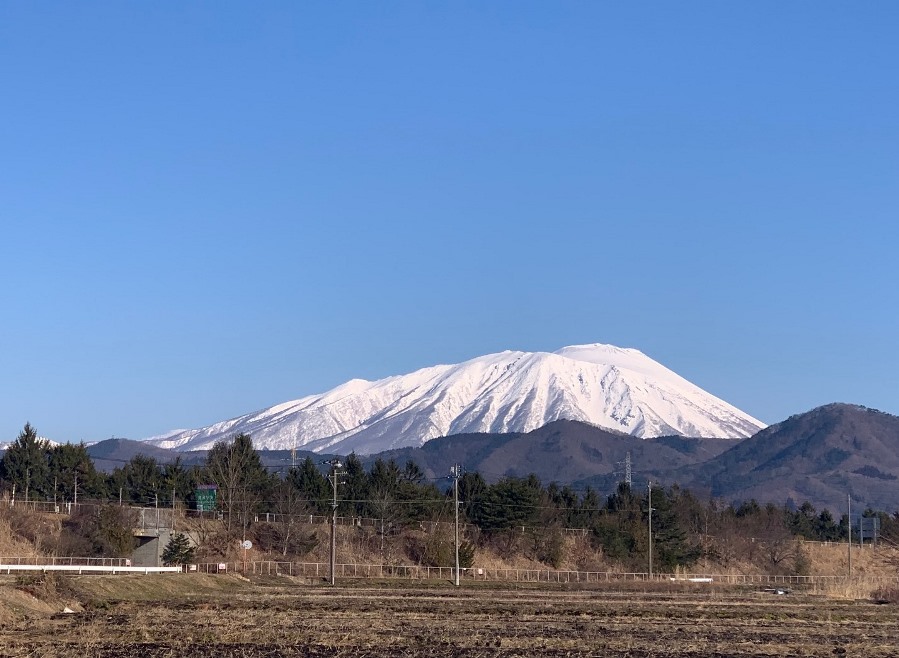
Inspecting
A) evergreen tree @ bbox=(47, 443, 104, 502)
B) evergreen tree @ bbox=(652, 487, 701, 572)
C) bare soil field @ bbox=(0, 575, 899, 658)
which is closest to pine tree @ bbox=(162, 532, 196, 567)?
bare soil field @ bbox=(0, 575, 899, 658)

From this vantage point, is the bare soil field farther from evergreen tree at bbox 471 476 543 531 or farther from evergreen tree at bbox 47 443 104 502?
evergreen tree at bbox 47 443 104 502

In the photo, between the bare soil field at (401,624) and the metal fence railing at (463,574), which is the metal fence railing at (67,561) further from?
the bare soil field at (401,624)

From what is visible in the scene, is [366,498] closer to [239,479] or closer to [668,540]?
[239,479]

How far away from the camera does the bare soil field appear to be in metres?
34.9

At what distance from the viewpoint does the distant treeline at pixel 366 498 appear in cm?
12312

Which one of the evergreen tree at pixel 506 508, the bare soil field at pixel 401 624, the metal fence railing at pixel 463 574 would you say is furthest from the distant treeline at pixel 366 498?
the bare soil field at pixel 401 624

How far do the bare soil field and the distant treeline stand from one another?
5342 cm

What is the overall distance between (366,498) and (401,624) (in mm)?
88293

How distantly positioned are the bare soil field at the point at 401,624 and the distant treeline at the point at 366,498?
175 ft

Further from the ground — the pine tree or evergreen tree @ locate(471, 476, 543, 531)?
evergreen tree @ locate(471, 476, 543, 531)

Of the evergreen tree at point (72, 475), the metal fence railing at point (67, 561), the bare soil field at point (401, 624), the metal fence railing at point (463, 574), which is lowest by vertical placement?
the metal fence railing at point (463, 574)

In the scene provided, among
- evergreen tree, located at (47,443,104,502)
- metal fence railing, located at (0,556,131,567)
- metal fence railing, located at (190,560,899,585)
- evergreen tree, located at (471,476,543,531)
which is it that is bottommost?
metal fence railing, located at (190,560,899,585)

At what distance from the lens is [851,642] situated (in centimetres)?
4009

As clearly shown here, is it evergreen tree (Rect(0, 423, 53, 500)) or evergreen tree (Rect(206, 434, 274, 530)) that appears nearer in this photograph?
evergreen tree (Rect(206, 434, 274, 530))
